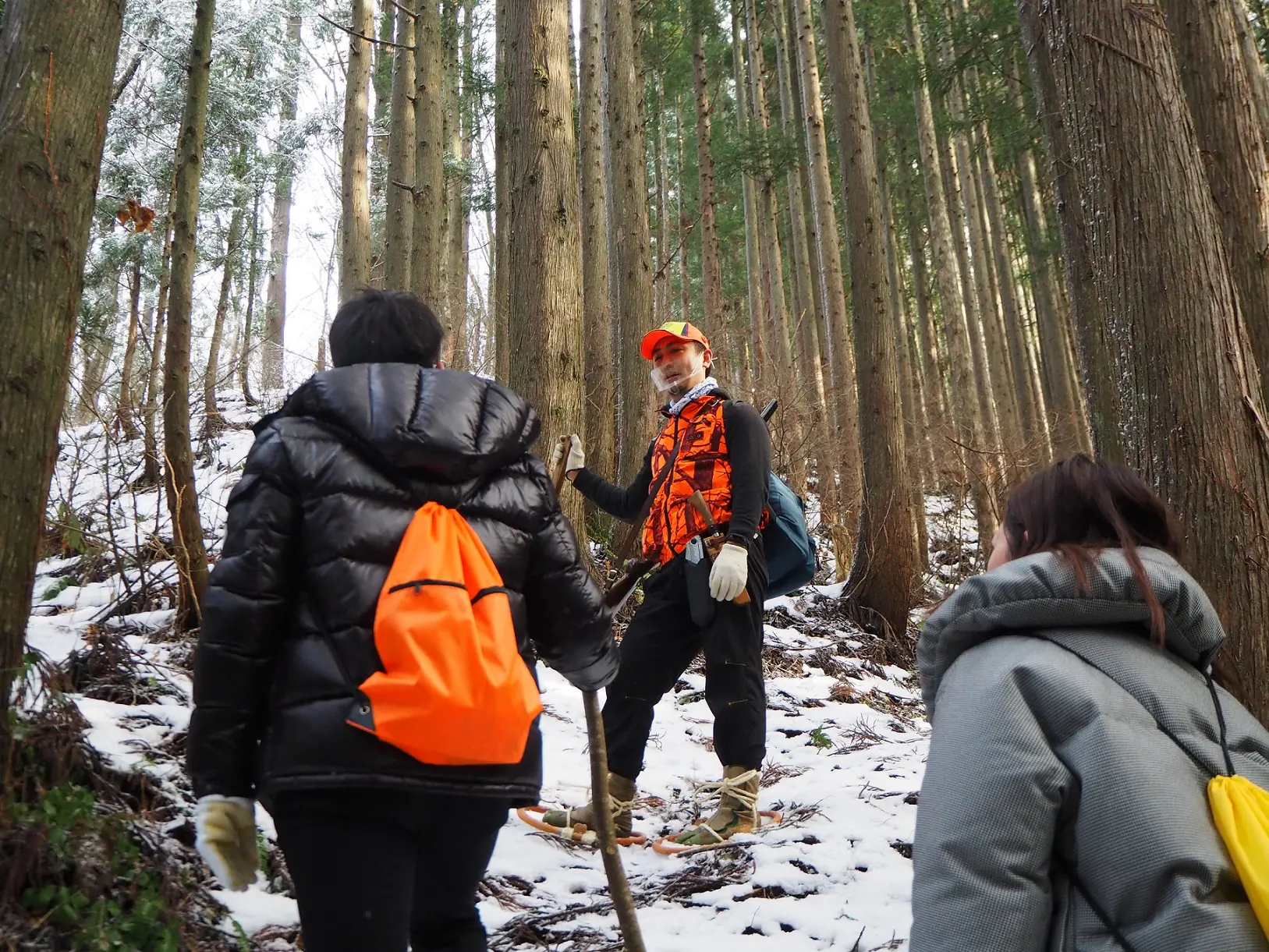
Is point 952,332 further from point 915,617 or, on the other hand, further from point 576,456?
point 576,456

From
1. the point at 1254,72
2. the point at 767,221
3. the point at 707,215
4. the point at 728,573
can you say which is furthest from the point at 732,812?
the point at 767,221

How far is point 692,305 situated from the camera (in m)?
28.9

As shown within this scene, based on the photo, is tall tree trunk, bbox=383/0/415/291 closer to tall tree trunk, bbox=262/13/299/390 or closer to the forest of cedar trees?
the forest of cedar trees

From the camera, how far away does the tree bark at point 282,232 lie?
1686 cm

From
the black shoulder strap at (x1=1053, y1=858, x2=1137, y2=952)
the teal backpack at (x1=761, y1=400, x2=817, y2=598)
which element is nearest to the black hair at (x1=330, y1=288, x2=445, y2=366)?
the black shoulder strap at (x1=1053, y1=858, x2=1137, y2=952)

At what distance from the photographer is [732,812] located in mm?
3875

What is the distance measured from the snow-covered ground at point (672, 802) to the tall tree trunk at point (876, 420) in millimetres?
1810

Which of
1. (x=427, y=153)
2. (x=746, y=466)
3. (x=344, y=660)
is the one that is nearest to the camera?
(x=344, y=660)

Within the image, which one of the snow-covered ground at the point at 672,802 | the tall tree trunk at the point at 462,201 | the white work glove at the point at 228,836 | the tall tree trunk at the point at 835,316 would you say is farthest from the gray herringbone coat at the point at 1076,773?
the tall tree trunk at the point at 462,201

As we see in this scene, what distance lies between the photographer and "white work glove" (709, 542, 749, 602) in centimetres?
362

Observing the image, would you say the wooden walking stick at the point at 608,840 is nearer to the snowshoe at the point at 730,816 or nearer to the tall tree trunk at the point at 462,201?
the snowshoe at the point at 730,816

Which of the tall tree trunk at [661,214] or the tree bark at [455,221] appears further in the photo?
the tall tree trunk at [661,214]

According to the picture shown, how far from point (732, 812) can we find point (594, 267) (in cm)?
720

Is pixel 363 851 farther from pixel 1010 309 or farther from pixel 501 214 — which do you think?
pixel 1010 309
